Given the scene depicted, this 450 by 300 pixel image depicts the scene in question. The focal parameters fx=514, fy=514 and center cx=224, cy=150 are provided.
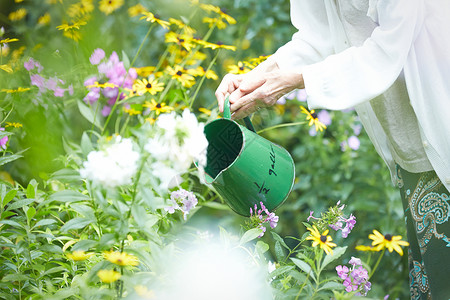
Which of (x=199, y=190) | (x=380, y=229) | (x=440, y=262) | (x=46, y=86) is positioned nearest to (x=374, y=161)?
(x=380, y=229)

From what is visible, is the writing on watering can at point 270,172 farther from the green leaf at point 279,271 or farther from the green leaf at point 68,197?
the green leaf at point 68,197

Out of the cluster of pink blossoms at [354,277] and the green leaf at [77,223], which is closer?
the green leaf at [77,223]

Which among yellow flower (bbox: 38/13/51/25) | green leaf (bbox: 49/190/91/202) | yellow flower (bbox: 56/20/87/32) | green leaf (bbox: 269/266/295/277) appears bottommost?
green leaf (bbox: 269/266/295/277)

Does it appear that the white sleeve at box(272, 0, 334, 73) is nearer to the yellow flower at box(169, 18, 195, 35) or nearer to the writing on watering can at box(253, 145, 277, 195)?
the writing on watering can at box(253, 145, 277, 195)

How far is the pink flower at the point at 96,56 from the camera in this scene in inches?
60.4

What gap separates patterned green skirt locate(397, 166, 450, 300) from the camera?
1.02 metres

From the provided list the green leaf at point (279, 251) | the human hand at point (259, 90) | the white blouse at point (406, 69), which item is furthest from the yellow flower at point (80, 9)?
the green leaf at point (279, 251)

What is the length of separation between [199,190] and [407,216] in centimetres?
78

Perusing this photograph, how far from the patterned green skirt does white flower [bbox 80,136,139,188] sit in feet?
2.11

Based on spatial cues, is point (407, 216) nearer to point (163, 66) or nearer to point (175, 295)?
point (175, 295)

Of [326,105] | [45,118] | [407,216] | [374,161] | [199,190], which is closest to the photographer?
[326,105]

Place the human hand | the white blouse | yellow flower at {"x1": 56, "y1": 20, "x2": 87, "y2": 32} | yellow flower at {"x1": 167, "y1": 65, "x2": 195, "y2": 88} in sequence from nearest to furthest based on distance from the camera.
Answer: the white blouse
the human hand
yellow flower at {"x1": 56, "y1": 20, "x2": 87, "y2": 32}
yellow flower at {"x1": 167, "y1": 65, "x2": 195, "y2": 88}

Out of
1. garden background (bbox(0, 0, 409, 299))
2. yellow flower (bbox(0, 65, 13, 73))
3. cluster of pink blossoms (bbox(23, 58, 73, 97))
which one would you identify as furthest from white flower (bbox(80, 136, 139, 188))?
cluster of pink blossoms (bbox(23, 58, 73, 97))

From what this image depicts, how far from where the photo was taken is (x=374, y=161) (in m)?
1.98
